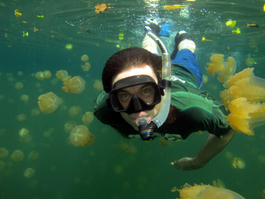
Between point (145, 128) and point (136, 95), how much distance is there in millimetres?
483

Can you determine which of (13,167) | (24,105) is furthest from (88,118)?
(24,105)

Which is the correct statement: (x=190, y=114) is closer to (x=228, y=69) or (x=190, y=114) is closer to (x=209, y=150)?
(x=209, y=150)

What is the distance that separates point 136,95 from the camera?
2.43 m

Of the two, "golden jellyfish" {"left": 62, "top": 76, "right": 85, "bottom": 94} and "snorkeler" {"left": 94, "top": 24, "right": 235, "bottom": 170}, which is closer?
"snorkeler" {"left": 94, "top": 24, "right": 235, "bottom": 170}

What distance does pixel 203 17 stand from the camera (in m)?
9.94

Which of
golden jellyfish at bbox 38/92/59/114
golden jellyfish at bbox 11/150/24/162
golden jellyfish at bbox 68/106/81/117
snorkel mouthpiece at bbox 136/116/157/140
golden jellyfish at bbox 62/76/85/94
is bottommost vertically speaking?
golden jellyfish at bbox 11/150/24/162

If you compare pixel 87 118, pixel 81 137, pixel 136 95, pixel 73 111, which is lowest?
pixel 73 111

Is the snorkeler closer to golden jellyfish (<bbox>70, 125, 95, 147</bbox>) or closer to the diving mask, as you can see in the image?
the diving mask

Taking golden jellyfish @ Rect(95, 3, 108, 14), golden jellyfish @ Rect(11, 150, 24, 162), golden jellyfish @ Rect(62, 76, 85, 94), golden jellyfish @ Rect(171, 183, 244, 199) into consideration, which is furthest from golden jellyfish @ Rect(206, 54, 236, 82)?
golden jellyfish @ Rect(11, 150, 24, 162)

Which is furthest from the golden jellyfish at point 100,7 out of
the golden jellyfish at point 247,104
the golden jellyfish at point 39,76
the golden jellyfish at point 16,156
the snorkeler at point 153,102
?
the golden jellyfish at point 16,156

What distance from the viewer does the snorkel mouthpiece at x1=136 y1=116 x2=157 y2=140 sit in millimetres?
2321

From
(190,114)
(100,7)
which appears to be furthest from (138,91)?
(100,7)

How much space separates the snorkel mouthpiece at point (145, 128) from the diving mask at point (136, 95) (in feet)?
0.54

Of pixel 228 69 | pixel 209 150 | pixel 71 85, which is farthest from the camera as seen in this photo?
pixel 71 85
